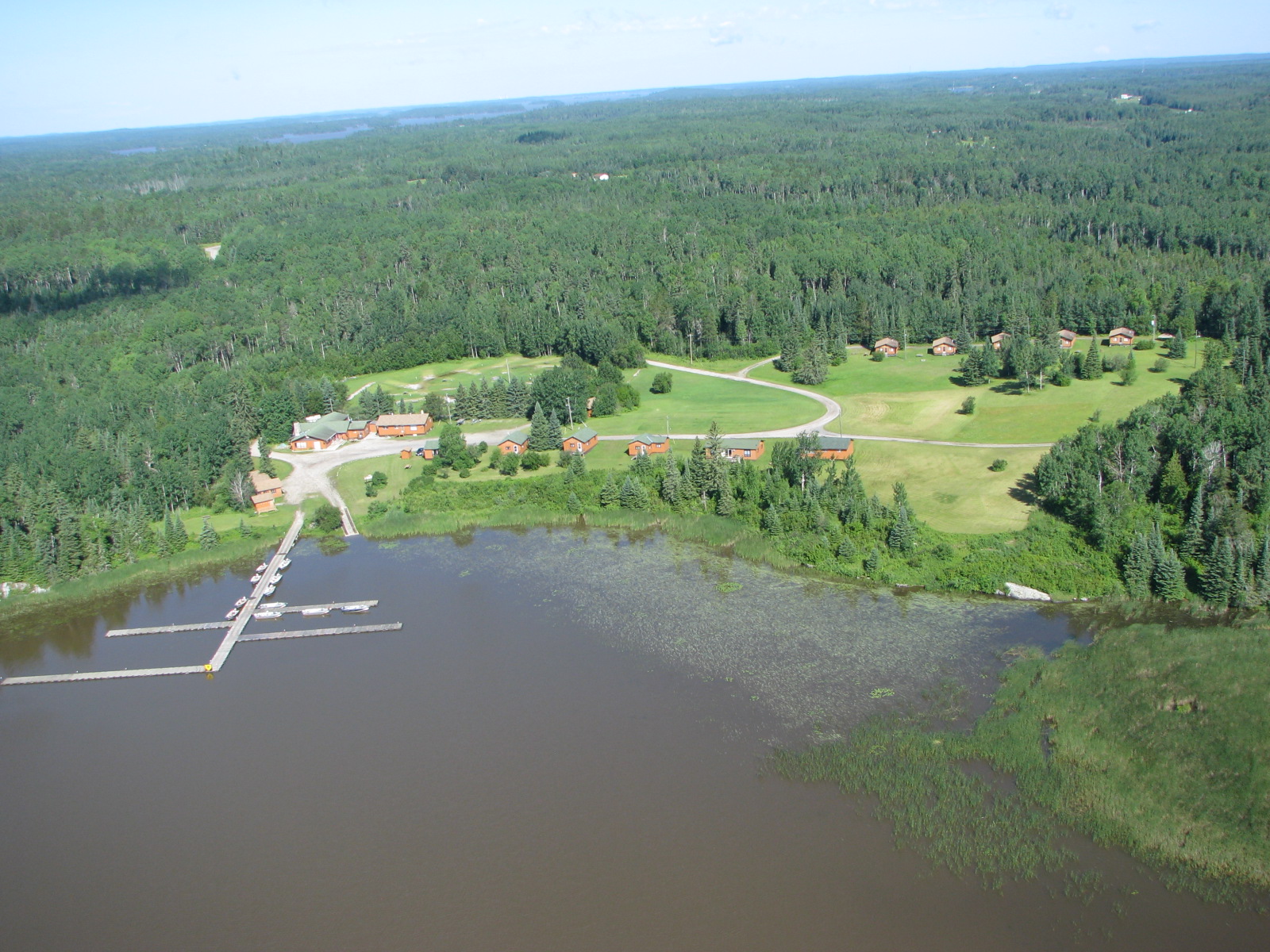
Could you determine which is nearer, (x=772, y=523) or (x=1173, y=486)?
(x=1173, y=486)

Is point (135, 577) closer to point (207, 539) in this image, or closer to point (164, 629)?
point (207, 539)

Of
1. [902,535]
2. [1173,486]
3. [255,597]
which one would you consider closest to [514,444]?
[255,597]

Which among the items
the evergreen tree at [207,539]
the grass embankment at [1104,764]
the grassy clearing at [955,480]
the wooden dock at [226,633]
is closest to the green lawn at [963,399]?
the grassy clearing at [955,480]

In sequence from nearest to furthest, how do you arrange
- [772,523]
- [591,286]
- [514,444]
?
1. [772,523]
2. [514,444]
3. [591,286]

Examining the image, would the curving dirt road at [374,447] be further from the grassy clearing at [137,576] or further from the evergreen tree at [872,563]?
the evergreen tree at [872,563]

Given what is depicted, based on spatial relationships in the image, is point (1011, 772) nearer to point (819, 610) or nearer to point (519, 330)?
point (819, 610)

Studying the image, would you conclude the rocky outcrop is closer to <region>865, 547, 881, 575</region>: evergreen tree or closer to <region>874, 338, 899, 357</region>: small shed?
<region>865, 547, 881, 575</region>: evergreen tree
